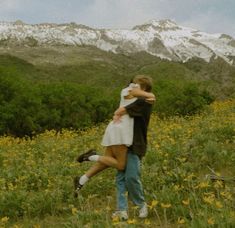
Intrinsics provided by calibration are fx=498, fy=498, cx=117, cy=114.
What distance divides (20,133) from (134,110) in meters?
21.1

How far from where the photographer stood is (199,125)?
1240cm

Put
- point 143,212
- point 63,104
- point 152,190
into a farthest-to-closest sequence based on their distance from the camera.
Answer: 1. point 63,104
2. point 152,190
3. point 143,212

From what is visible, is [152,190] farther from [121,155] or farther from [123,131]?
[123,131]

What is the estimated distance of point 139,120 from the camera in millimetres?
5672

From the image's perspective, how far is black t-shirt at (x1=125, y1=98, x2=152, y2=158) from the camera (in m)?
5.60

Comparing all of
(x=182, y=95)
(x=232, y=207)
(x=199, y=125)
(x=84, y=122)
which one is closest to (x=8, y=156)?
(x=199, y=125)

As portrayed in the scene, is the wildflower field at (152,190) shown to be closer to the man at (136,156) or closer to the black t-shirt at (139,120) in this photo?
the man at (136,156)

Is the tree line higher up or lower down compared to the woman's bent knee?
higher up

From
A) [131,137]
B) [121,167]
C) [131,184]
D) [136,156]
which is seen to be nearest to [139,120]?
[131,137]

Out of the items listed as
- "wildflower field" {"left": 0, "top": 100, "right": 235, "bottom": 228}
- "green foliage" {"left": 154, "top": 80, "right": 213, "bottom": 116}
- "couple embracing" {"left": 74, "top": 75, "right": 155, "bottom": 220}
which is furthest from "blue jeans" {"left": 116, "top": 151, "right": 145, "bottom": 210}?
"green foliage" {"left": 154, "top": 80, "right": 213, "bottom": 116}


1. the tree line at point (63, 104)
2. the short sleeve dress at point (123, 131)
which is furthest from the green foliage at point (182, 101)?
the short sleeve dress at point (123, 131)

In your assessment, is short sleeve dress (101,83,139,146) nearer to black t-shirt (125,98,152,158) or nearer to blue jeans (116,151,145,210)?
black t-shirt (125,98,152,158)

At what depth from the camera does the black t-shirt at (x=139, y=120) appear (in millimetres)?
5598

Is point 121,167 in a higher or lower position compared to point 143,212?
higher
